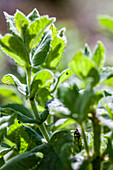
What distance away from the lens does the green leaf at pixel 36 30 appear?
1.79ft

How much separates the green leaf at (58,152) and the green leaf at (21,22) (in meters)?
0.21

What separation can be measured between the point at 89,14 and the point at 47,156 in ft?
16.5

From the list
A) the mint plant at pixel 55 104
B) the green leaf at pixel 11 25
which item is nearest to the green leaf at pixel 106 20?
the mint plant at pixel 55 104

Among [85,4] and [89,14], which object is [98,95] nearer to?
[89,14]

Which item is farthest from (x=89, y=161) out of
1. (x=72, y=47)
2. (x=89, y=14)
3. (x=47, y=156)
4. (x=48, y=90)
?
(x=89, y=14)

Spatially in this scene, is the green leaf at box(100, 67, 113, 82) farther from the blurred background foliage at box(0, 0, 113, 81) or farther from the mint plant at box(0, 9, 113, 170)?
the blurred background foliage at box(0, 0, 113, 81)

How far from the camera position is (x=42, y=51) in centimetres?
57

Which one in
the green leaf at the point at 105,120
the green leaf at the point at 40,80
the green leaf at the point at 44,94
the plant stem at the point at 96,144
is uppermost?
the green leaf at the point at 40,80

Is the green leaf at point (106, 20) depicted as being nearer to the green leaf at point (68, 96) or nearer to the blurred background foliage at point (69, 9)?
the green leaf at point (68, 96)

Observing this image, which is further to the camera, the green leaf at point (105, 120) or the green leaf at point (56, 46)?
the green leaf at point (56, 46)

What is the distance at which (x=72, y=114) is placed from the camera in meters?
0.46

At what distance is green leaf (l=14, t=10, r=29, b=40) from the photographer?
0.56 meters

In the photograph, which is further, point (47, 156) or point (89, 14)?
point (89, 14)

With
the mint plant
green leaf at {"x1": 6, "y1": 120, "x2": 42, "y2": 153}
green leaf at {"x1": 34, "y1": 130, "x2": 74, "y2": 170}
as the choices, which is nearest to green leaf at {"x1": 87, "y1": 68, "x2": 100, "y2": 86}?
the mint plant
